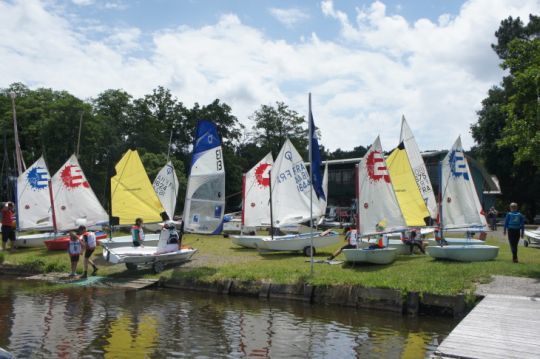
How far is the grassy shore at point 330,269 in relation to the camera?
45.9ft

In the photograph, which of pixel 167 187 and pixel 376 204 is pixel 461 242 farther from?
pixel 167 187

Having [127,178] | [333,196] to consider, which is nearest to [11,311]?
[127,178]

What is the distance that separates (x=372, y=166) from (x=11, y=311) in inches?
476

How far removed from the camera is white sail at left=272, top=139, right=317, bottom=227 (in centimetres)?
2209

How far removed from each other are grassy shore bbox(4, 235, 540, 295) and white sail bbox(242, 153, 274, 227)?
3.33 meters

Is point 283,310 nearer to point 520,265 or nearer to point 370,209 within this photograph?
point 370,209

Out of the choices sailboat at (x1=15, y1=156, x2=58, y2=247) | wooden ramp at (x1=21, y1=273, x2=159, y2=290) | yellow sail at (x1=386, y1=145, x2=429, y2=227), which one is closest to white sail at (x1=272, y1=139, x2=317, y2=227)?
yellow sail at (x1=386, y1=145, x2=429, y2=227)

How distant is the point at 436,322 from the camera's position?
493 inches

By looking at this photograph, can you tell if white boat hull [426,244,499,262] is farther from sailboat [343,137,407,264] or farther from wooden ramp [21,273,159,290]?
wooden ramp [21,273,159,290]

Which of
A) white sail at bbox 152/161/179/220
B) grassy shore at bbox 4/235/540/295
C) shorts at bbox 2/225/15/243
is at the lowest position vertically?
grassy shore at bbox 4/235/540/295

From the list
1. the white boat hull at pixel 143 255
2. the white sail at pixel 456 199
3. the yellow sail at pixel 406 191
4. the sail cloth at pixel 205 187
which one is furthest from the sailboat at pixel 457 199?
the white boat hull at pixel 143 255

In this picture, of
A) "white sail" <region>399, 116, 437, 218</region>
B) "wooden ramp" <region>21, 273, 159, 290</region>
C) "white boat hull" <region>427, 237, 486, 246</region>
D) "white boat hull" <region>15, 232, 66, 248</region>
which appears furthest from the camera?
"white sail" <region>399, 116, 437, 218</region>

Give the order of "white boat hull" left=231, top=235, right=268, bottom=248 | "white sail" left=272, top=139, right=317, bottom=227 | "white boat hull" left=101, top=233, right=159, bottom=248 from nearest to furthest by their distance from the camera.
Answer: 1. "white boat hull" left=101, top=233, right=159, bottom=248
2. "white sail" left=272, top=139, right=317, bottom=227
3. "white boat hull" left=231, top=235, right=268, bottom=248

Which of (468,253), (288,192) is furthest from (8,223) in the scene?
(468,253)
